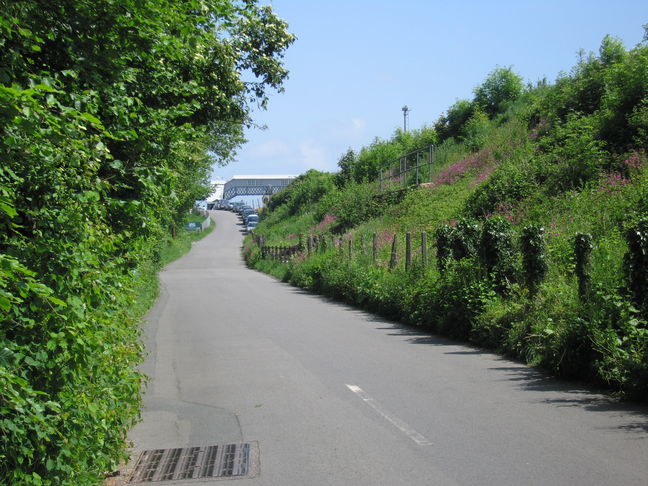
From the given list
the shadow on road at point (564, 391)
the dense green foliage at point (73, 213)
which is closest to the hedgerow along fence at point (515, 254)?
the shadow on road at point (564, 391)

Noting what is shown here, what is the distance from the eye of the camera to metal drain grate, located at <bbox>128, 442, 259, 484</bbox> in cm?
605

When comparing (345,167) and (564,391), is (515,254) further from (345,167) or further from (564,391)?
(345,167)

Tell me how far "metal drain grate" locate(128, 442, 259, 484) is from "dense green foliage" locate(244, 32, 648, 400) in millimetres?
4734

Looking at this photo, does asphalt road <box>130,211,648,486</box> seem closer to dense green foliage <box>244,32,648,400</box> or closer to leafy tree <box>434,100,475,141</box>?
dense green foliage <box>244,32,648,400</box>

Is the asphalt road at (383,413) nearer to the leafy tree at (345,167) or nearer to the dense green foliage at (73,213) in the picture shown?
the dense green foliage at (73,213)

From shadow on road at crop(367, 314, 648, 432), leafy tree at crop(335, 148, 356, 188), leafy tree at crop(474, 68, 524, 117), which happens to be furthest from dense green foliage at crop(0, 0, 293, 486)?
leafy tree at crop(335, 148, 356, 188)

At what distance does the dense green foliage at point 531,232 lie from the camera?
9.59 metres

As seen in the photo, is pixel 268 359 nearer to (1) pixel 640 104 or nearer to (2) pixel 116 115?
(2) pixel 116 115

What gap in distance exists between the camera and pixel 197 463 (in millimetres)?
6434

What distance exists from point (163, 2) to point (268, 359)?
6.97 metres

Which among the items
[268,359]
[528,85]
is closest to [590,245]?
[268,359]

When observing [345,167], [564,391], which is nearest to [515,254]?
[564,391]

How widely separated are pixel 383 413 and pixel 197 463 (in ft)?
7.59

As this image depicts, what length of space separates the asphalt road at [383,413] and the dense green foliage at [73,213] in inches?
61.3
